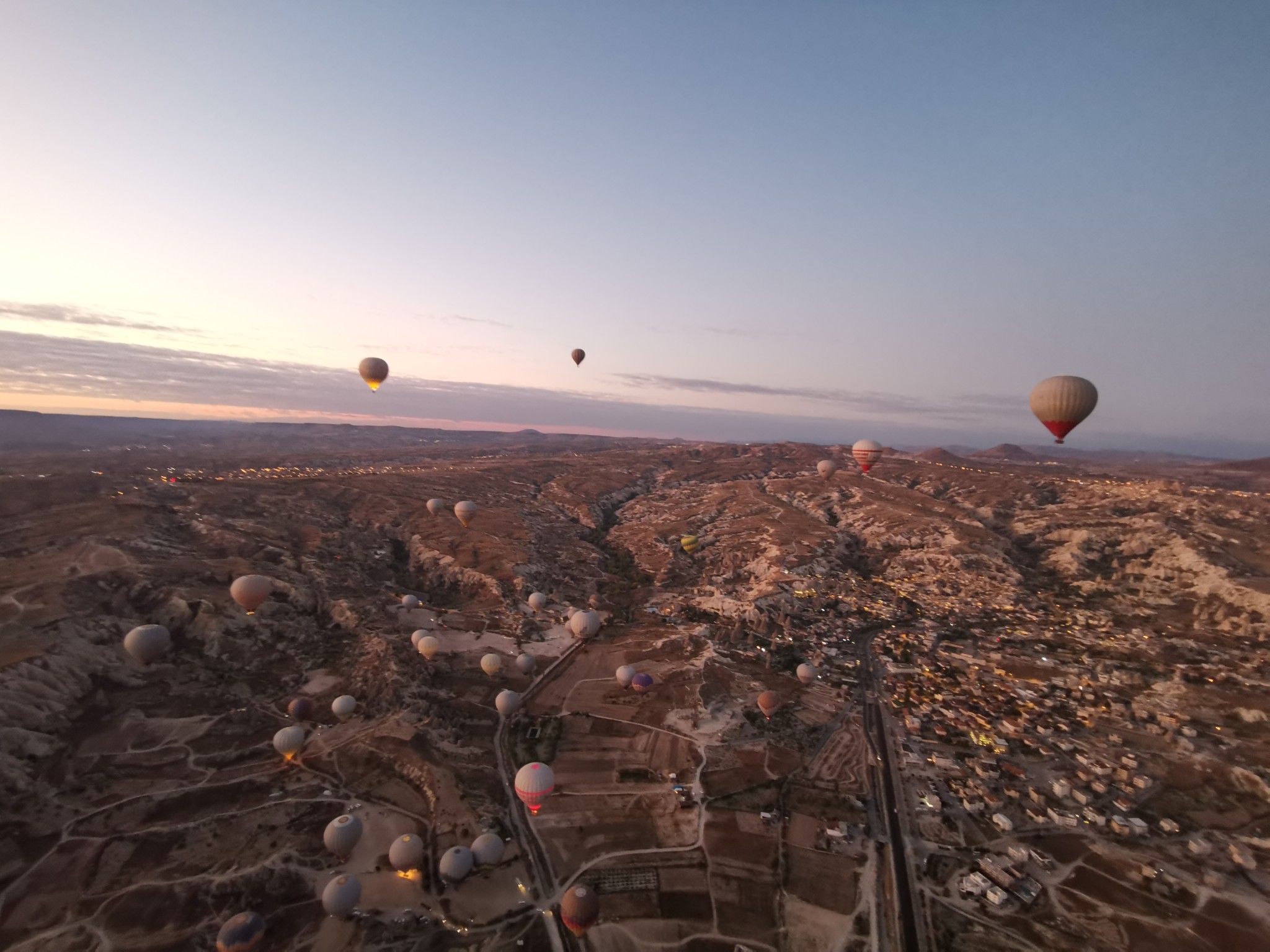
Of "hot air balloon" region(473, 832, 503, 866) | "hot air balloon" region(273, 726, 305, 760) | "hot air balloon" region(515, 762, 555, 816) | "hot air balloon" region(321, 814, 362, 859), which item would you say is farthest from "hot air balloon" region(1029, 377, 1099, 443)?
"hot air balloon" region(273, 726, 305, 760)

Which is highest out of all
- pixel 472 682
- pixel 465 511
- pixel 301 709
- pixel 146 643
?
pixel 465 511

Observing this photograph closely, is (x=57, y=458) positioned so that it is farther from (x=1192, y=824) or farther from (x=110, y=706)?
(x=1192, y=824)

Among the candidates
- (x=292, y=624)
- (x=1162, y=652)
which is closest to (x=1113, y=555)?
(x=1162, y=652)

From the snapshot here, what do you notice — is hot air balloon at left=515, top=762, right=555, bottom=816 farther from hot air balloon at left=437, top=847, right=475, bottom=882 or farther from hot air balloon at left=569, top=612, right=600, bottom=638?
hot air balloon at left=569, top=612, right=600, bottom=638

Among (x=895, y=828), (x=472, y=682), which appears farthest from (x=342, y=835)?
(x=895, y=828)

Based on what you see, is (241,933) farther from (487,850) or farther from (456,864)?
(487,850)

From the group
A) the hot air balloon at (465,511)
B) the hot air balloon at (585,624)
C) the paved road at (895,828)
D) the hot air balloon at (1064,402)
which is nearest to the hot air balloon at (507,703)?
the hot air balloon at (585,624)
